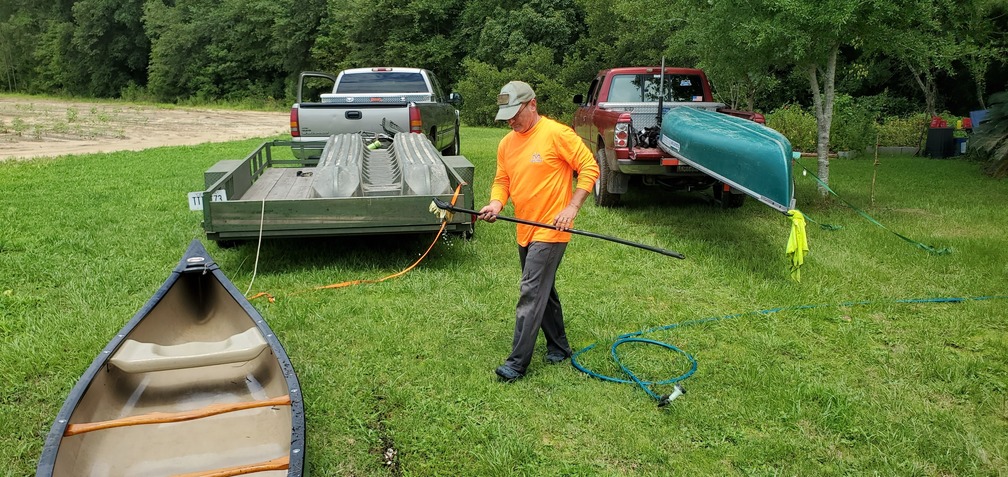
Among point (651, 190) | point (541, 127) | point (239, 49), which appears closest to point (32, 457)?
point (541, 127)

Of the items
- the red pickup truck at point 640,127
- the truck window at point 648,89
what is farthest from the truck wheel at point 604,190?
the truck window at point 648,89

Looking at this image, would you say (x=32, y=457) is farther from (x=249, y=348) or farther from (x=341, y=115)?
(x=341, y=115)

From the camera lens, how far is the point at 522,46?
32.3m

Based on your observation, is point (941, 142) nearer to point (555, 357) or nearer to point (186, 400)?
point (555, 357)

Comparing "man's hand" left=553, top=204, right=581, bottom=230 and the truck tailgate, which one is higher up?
the truck tailgate

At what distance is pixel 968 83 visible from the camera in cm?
2088

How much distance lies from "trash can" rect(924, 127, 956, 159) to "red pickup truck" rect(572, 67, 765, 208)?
8.56m

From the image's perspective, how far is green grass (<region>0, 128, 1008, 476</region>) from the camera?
343 centimetres

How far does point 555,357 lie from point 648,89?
21.6 feet

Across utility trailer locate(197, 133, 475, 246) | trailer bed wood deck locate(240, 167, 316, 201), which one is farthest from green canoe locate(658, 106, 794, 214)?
trailer bed wood deck locate(240, 167, 316, 201)

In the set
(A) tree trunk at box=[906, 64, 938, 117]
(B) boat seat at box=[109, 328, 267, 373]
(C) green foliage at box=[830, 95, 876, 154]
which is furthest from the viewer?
(A) tree trunk at box=[906, 64, 938, 117]

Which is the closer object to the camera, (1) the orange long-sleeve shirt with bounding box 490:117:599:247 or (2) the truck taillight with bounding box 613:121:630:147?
(1) the orange long-sleeve shirt with bounding box 490:117:599:247

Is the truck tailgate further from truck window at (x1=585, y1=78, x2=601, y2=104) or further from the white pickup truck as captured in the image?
truck window at (x1=585, y1=78, x2=601, y2=104)

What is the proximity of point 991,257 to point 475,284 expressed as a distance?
15.8 feet
